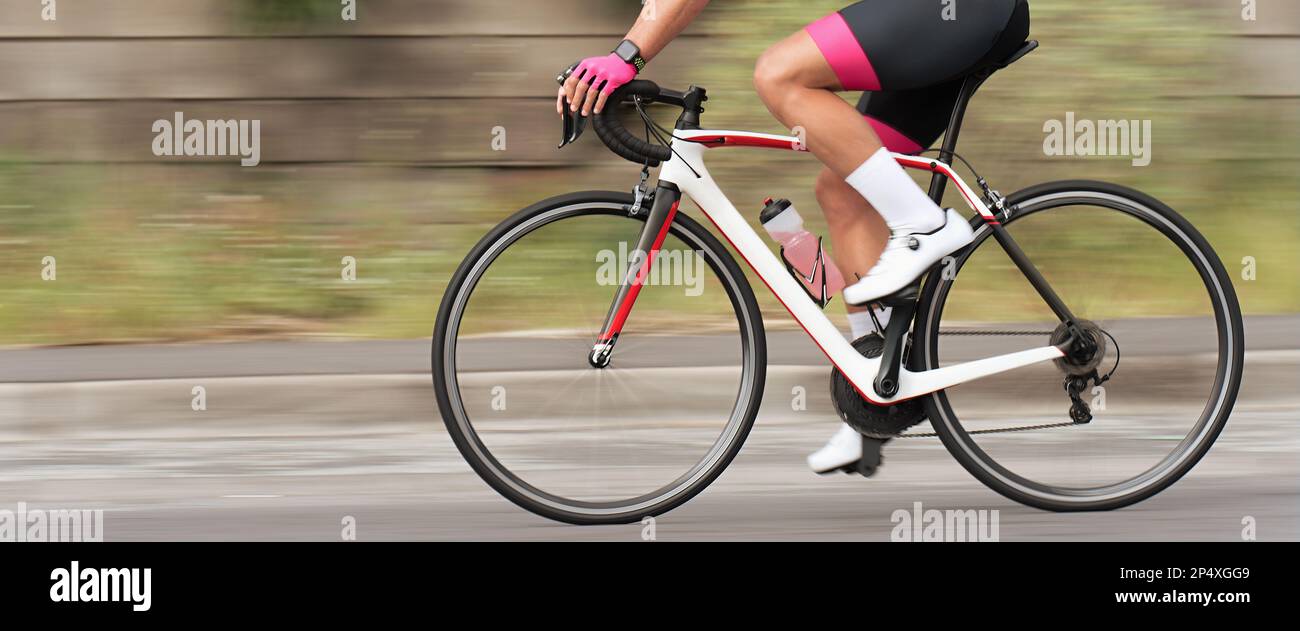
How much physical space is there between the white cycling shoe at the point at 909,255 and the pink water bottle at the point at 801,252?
0.17 m

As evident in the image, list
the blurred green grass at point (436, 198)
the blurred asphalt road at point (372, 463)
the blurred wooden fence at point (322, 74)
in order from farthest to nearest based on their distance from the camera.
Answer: the blurred wooden fence at point (322, 74)
the blurred green grass at point (436, 198)
the blurred asphalt road at point (372, 463)

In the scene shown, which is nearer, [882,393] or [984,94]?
[882,393]

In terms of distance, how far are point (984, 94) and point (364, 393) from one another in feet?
10.8

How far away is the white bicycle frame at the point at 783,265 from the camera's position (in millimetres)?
3721

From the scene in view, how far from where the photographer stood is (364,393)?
509 centimetres

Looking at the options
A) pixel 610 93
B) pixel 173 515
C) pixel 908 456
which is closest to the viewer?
pixel 610 93

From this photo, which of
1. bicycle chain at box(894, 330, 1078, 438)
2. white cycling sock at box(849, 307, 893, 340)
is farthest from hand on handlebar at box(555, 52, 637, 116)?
bicycle chain at box(894, 330, 1078, 438)

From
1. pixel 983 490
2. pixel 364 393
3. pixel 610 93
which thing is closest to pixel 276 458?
pixel 364 393

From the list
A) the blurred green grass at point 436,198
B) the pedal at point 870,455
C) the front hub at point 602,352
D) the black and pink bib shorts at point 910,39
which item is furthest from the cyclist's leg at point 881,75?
the blurred green grass at point 436,198

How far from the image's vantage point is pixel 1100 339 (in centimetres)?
390

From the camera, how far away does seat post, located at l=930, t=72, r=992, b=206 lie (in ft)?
12.3

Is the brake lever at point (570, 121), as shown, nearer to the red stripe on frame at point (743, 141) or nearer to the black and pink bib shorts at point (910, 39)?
the red stripe on frame at point (743, 141)

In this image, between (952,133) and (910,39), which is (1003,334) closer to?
(952,133)

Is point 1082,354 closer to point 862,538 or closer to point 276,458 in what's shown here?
point 862,538
